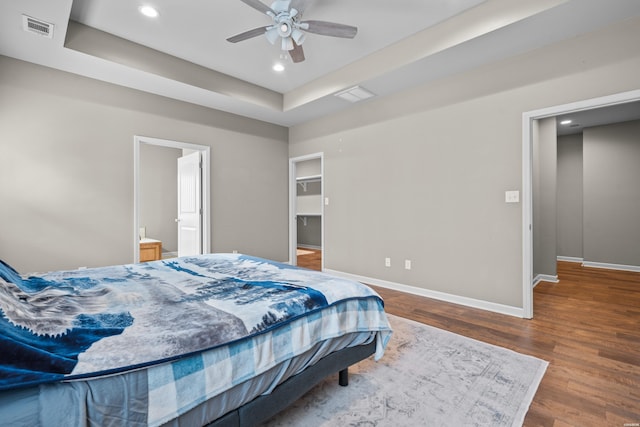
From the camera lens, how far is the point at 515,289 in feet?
10.1

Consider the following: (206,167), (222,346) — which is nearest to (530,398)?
(222,346)

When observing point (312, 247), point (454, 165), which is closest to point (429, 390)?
point (454, 165)

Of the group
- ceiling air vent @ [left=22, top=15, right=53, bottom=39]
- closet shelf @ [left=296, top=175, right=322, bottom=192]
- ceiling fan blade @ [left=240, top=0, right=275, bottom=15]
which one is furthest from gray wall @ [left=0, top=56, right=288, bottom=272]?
closet shelf @ [left=296, top=175, right=322, bottom=192]

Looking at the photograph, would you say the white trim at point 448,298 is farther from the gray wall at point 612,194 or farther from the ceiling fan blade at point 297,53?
the gray wall at point 612,194

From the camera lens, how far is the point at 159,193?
6.15 metres

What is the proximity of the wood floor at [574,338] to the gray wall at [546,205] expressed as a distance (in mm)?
367

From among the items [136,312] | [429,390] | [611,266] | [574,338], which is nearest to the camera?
[136,312]

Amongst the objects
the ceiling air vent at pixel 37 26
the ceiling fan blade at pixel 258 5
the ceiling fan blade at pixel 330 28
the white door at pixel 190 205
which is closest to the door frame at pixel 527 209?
the ceiling fan blade at pixel 330 28

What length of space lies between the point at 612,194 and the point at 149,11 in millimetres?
7676

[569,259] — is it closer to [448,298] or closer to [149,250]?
[448,298]

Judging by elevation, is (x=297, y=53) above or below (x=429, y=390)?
above

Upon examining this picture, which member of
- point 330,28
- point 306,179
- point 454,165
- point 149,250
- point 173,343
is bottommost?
point 149,250

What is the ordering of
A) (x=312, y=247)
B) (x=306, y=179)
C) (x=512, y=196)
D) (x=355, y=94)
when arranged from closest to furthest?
(x=512, y=196)
(x=355, y=94)
(x=306, y=179)
(x=312, y=247)

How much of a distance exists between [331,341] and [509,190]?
266cm
